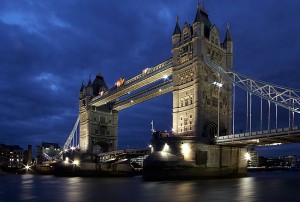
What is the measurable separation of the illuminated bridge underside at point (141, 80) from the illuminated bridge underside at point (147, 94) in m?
1.49

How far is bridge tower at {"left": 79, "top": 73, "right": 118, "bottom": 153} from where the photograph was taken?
86.8 m

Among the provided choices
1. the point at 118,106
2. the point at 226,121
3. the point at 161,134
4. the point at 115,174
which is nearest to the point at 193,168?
the point at 161,134

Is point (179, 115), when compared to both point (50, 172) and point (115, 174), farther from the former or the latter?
point (50, 172)

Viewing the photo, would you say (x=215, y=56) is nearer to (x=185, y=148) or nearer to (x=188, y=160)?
Answer: (x=185, y=148)

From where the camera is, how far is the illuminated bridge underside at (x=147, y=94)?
63.3 meters

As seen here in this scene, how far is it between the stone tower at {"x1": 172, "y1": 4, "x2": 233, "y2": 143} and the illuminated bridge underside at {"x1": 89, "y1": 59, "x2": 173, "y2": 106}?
405 centimetres

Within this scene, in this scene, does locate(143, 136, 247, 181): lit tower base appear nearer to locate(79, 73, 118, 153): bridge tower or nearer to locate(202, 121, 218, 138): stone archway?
locate(202, 121, 218, 138): stone archway

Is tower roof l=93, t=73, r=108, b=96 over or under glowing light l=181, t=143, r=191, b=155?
over

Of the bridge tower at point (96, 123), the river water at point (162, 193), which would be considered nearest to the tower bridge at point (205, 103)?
the river water at point (162, 193)

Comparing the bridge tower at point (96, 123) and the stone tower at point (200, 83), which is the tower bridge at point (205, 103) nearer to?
the stone tower at point (200, 83)

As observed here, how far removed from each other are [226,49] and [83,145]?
152 ft

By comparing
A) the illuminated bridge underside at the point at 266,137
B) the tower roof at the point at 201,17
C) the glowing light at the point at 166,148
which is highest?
the tower roof at the point at 201,17

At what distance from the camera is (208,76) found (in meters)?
53.9

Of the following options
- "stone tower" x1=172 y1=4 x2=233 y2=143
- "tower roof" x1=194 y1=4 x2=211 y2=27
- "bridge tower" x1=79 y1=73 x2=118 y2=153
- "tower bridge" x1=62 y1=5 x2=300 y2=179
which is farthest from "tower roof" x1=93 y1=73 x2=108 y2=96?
"tower roof" x1=194 y1=4 x2=211 y2=27
